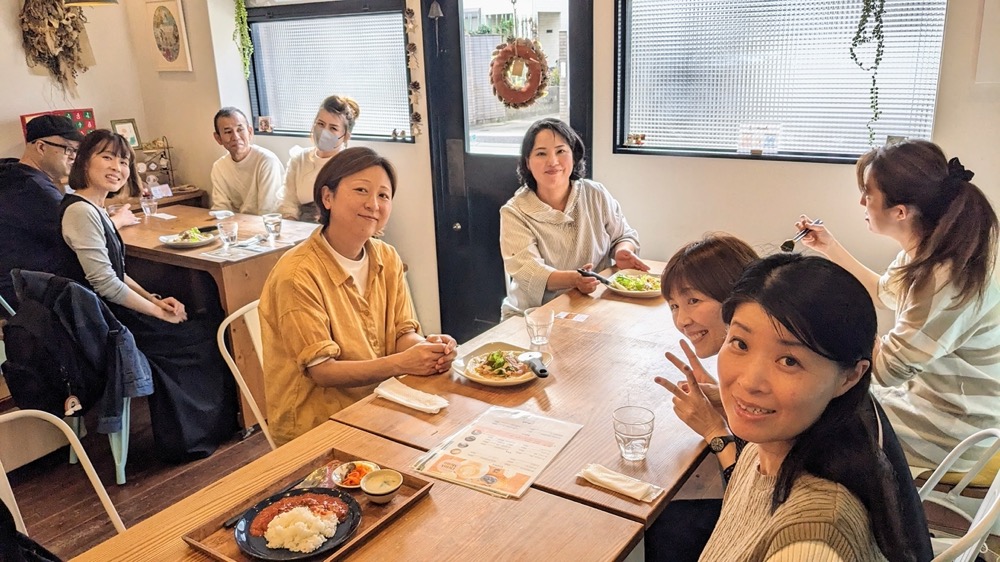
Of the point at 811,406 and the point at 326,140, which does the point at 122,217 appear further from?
the point at 811,406

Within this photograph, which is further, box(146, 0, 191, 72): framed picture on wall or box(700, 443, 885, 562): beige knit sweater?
box(146, 0, 191, 72): framed picture on wall

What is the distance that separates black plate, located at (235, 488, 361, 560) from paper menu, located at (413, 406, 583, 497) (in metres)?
0.18

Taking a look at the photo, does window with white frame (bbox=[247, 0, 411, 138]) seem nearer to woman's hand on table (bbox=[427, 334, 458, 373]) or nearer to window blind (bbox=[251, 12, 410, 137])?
window blind (bbox=[251, 12, 410, 137])

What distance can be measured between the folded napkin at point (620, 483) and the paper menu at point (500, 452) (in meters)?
0.10

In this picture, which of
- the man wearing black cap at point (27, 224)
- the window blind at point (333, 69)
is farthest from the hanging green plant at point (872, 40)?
the man wearing black cap at point (27, 224)

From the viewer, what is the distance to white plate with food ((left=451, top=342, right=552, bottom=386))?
1792mm

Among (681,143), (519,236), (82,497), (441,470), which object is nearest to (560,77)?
(681,143)

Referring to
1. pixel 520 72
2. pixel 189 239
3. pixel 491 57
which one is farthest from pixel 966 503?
pixel 189 239

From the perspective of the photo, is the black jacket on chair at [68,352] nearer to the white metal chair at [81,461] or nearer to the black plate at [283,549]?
the white metal chair at [81,461]

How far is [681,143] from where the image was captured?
3.11 m

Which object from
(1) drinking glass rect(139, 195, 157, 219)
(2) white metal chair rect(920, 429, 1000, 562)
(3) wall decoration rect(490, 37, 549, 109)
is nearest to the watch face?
(2) white metal chair rect(920, 429, 1000, 562)

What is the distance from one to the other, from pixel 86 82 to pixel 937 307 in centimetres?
492

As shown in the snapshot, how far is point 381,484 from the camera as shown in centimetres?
134

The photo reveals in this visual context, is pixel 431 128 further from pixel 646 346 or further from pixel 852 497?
pixel 852 497
